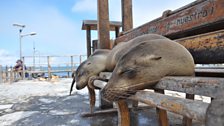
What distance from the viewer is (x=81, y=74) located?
300 centimetres

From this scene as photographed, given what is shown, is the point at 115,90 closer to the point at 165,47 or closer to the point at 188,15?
the point at 165,47

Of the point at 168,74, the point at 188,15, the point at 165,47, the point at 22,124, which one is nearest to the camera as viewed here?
the point at 168,74

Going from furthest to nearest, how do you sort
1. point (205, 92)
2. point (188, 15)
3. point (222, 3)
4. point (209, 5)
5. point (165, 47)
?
point (188, 15)
point (209, 5)
point (222, 3)
point (165, 47)
point (205, 92)

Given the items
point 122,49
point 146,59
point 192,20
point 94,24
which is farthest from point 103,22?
point 146,59

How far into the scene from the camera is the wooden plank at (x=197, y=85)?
854 mm

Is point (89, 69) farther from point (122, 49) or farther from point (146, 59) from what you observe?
point (146, 59)

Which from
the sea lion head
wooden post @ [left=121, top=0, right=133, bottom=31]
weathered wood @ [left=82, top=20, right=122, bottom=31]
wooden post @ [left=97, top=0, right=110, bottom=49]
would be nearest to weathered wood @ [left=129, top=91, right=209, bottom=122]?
the sea lion head

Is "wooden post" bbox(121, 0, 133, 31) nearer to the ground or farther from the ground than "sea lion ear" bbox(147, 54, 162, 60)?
farther from the ground

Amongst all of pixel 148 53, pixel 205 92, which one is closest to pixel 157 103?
pixel 205 92

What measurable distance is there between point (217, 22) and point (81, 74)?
1.93m

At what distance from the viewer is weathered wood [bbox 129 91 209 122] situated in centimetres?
77

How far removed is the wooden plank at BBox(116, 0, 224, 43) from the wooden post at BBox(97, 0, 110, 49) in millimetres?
1412

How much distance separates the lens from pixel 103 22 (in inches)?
155

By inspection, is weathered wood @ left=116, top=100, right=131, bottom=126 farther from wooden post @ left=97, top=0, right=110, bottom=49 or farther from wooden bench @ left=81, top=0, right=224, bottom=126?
wooden post @ left=97, top=0, right=110, bottom=49
